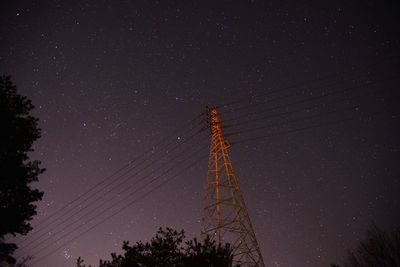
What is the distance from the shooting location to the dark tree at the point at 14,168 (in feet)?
45.3

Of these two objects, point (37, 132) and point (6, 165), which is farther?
point (37, 132)

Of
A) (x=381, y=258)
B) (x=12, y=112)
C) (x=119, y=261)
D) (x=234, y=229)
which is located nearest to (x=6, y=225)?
(x=12, y=112)

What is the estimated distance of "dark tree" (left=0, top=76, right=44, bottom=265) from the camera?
1380 cm

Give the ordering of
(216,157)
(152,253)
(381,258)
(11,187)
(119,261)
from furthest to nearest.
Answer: (381,258) < (216,157) < (119,261) < (152,253) < (11,187)

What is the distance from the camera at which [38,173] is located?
15523mm

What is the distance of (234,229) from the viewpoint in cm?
1798

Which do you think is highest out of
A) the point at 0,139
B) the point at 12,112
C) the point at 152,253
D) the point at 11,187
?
the point at 12,112

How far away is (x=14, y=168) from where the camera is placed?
48.2 feet

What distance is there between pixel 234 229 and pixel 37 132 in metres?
11.6

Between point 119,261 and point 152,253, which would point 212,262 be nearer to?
point 152,253

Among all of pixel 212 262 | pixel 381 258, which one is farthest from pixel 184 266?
pixel 381 258

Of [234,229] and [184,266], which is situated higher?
[234,229]

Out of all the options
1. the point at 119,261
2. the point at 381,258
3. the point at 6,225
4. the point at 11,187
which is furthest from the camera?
the point at 381,258

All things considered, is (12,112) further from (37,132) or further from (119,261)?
(119,261)
